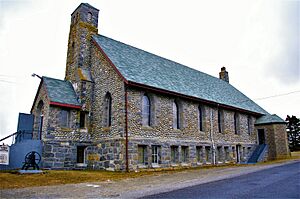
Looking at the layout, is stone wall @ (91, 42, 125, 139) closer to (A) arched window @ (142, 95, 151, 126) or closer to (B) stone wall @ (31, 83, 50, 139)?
(A) arched window @ (142, 95, 151, 126)

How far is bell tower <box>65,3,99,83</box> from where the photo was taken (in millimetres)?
20031

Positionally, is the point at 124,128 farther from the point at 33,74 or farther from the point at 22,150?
the point at 33,74

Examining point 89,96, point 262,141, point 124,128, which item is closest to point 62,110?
point 89,96

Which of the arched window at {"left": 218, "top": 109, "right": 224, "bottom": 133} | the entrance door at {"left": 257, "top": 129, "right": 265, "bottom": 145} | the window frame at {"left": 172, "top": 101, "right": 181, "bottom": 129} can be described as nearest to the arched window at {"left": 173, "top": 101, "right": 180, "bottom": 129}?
the window frame at {"left": 172, "top": 101, "right": 181, "bottom": 129}

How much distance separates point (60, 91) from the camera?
18.9 meters

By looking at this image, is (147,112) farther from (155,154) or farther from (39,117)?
(39,117)

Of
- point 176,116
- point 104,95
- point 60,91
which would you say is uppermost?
point 60,91

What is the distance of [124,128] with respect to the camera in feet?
52.9

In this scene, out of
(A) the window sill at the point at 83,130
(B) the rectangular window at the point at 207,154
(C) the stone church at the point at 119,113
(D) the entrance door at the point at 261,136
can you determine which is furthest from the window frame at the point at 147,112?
(D) the entrance door at the point at 261,136

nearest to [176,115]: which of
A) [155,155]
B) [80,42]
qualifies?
[155,155]

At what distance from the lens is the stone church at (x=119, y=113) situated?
55.1 ft

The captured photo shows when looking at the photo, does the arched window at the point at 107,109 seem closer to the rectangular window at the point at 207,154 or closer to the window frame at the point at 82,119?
the window frame at the point at 82,119

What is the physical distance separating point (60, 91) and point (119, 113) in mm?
5248

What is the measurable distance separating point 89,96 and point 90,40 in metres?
4.86
